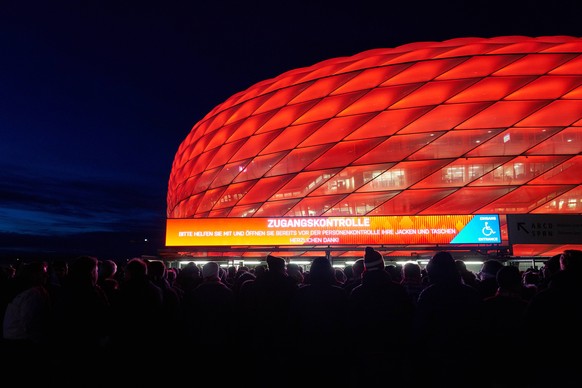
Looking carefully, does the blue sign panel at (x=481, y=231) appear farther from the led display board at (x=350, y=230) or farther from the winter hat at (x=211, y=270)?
the winter hat at (x=211, y=270)

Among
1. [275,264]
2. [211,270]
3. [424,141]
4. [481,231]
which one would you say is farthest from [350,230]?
[275,264]

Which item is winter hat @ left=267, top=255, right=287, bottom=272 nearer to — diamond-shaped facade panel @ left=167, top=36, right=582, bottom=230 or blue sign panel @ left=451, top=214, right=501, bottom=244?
blue sign panel @ left=451, top=214, right=501, bottom=244

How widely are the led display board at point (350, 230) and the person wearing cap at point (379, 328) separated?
13051 millimetres

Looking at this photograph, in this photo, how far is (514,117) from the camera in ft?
61.7

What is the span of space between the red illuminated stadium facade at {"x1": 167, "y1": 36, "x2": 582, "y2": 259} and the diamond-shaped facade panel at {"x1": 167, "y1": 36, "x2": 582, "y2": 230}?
43 mm

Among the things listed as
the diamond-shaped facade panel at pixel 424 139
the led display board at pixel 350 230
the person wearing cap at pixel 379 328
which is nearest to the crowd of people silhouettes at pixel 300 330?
the person wearing cap at pixel 379 328

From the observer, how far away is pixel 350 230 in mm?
17312

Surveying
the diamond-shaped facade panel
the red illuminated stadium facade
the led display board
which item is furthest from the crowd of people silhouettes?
the diamond-shaped facade panel

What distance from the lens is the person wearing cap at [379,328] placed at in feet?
13.3

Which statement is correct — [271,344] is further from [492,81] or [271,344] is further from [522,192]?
[492,81]

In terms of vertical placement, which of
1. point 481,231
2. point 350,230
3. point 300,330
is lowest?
point 300,330

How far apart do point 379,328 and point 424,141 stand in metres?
16.3

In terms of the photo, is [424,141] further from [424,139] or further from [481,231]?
[481,231]

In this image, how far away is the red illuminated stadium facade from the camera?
1838 centimetres
